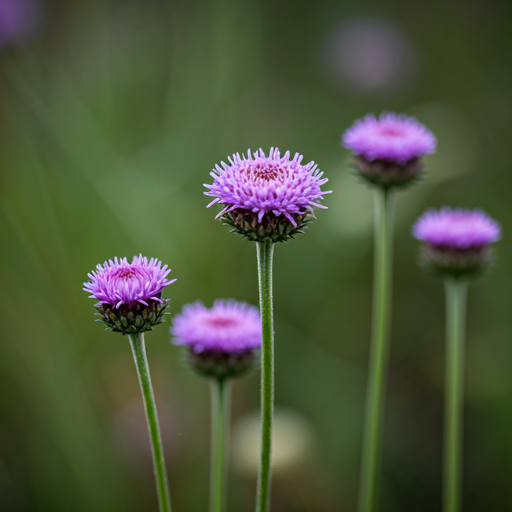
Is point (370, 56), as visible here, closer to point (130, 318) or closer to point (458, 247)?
point (458, 247)

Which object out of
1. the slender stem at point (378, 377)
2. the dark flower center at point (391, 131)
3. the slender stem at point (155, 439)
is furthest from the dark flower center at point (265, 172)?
the dark flower center at point (391, 131)

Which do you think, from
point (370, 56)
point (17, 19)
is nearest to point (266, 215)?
point (17, 19)

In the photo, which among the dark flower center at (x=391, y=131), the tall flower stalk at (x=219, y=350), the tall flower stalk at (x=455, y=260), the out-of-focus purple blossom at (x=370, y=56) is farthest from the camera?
the out-of-focus purple blossom at (x=370, y=56)

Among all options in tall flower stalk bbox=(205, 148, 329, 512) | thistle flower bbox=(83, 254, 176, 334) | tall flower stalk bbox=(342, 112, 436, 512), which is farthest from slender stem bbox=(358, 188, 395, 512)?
thistle flower bbox=(83, 254, 176, 334)

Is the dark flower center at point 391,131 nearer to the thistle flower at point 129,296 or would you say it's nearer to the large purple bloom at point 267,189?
the large purple bloom at point 267,189

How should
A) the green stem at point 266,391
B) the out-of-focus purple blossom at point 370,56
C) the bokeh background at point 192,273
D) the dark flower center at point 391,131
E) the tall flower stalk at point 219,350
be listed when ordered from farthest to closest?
the out-of-focus purple blossom at point 370,56, the bokeh background at point 192,273, the dark flower center at point 391,131, the tall flower stalk at point 219,350, the green stem at point 266,391

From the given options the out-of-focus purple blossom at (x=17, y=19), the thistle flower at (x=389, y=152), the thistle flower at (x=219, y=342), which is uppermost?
the out-of-focus purple blossom at (x=17, y=19)

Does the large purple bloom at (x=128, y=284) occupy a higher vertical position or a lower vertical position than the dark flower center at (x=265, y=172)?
lower
